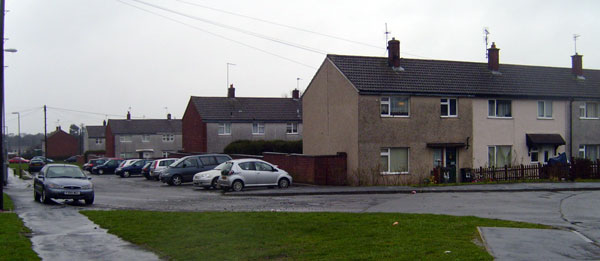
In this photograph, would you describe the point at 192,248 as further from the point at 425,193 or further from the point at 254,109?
the point at 254,109

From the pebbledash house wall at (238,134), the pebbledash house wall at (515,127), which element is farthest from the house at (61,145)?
the pebbledash house wall at (515,127)

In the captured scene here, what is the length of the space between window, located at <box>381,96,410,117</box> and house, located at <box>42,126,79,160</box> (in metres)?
97.1

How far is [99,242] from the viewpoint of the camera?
12297 mm

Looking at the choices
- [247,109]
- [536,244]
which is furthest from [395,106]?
[247,109]

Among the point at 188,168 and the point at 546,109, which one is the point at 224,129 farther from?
the point at 546,109

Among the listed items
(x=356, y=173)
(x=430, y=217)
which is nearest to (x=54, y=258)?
(x=430, y=217)

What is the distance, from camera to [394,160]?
30.6m

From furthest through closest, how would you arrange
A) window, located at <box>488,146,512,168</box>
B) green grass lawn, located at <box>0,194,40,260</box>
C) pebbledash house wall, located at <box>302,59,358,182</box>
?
window, located at <box>488,146,512,168</box>
pebbledash house wall, located at <box>302,59,358,182</box>
green grass lawn, located at <box>0,194,40,260</box>

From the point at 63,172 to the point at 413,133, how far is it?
56.9ft

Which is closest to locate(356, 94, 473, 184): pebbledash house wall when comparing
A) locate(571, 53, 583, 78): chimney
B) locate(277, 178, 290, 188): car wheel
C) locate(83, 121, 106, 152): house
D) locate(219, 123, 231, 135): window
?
locate(277, 178, 290, 188): car wheel

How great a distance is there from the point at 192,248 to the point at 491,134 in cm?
2576

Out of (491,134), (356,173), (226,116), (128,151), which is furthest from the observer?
(128,151)

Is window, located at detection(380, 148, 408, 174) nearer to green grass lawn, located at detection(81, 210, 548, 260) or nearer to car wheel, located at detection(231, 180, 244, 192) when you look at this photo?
car wheel, located at detection(231, 180, 244, 192)

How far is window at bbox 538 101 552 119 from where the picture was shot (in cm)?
3497
